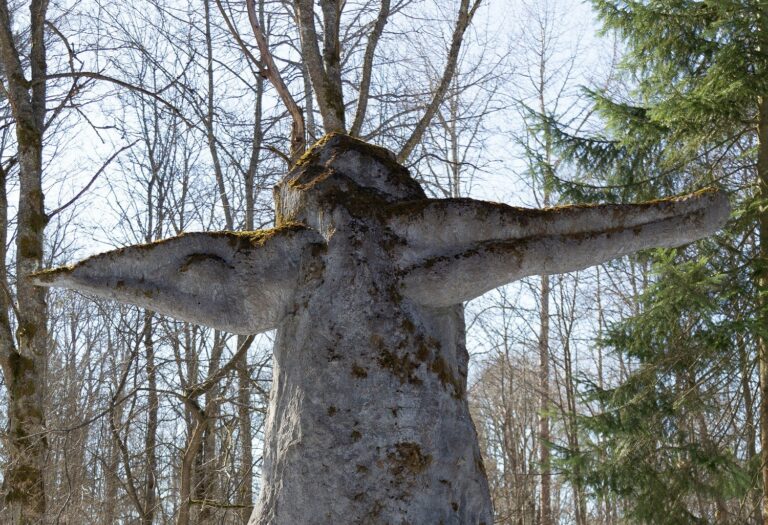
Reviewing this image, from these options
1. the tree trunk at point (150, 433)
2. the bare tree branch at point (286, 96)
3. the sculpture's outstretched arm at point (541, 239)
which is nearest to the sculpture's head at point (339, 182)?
the sculpture's outstretched arm at point (541, 239)

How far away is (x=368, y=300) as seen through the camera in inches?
94.0

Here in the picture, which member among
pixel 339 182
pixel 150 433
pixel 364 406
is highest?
pixel 150 433

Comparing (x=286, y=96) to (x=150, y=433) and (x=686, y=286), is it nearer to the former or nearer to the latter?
(x=686, y=286)

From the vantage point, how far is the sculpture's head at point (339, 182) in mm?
2553

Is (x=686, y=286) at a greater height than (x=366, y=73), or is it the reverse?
(x=366, y=73)

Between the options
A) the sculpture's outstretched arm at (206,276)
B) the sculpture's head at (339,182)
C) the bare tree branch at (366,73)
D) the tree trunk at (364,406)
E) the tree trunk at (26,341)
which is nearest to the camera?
the tree trunk at (364,406)

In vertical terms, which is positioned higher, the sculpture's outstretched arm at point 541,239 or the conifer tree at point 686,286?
the conifer tree at point 686,286

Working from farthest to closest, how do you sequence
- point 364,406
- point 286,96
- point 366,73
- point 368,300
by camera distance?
point 366,73 < point 286,96 < point 368,300 < point 364,406

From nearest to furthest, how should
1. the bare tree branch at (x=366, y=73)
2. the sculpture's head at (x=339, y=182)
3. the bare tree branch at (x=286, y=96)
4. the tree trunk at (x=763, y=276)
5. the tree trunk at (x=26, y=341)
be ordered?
the sculpture's head at (x=339, y=182), the bare tree branch at (x=286, y=96), the bare tree branch at (x=366, y=73), the tree trunk at (x=26, y=341), the tree trunk at (x=763, y=276)

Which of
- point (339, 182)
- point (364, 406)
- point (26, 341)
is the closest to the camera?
point (364, 406)

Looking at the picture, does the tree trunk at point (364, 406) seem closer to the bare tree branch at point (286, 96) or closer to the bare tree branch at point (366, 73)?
the bare tree branch at point (286, 96)

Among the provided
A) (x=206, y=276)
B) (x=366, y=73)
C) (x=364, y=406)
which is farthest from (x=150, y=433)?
(x=364, y=406)

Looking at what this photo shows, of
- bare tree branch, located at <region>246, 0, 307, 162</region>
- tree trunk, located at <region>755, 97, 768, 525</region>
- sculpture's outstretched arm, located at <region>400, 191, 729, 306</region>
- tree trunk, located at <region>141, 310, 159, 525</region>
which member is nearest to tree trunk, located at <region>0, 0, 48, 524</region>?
tree trunk, located at <region>141, 310, 159, 525</region>

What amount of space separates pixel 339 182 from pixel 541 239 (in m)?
0.65
